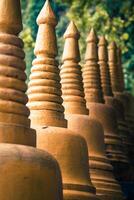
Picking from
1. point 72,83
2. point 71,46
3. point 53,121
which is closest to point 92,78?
point 71,46

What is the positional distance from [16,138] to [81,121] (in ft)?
6.87

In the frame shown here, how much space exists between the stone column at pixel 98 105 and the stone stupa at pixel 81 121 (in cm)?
102

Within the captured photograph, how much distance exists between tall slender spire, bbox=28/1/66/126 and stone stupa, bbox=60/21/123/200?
0.79m

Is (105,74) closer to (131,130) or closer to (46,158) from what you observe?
(131,130)

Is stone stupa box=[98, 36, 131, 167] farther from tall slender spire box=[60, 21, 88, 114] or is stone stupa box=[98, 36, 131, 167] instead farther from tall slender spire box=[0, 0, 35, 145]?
tall slender spire box=[0, 0, 35, 145]

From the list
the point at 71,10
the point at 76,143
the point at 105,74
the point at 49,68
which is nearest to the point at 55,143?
the point at 76,143

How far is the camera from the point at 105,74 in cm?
850

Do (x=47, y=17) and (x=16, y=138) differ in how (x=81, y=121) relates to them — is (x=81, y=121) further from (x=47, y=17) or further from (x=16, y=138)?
(x=16, y=138)

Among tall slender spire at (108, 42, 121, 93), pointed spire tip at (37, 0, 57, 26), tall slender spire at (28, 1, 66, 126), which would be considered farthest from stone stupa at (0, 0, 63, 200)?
tall slender spire at (108, 42, 121, 93)

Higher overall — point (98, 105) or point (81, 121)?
point (98, 105)

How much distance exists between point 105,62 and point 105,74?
19 centimetres

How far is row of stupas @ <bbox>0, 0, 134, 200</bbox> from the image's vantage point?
4188 millimetres

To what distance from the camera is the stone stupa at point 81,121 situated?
21.0 ft

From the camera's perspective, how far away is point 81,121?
6445 mm
